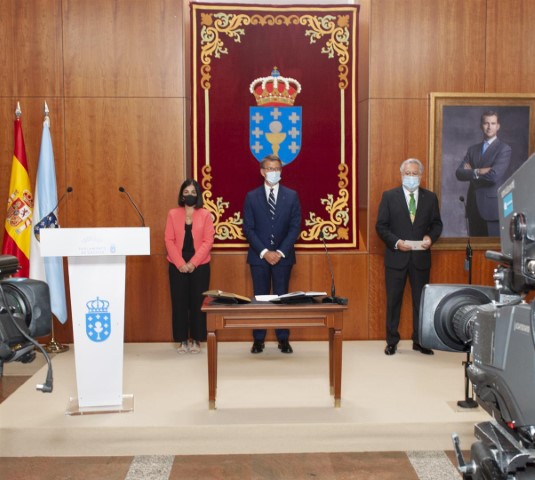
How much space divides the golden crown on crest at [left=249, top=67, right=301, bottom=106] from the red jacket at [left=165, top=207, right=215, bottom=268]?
1161 mm

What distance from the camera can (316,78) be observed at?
5738 mm

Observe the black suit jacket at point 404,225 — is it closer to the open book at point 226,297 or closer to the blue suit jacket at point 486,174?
the blue suit jacket at point 486,174

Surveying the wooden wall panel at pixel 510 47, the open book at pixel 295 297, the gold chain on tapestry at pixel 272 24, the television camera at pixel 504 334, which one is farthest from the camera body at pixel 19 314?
the wooden wall panel at pixel 510 47

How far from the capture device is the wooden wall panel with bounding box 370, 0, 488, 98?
564 centimetres

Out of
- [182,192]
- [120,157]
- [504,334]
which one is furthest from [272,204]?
[504,334]

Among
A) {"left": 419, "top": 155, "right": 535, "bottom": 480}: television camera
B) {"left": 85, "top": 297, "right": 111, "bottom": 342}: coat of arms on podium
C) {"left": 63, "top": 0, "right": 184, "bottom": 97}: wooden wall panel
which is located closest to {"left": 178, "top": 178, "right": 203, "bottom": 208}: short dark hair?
{"left": 63, "top": 0, "right": 184, "bottom": 97}: wooden wall panel

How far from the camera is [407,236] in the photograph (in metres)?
5.30

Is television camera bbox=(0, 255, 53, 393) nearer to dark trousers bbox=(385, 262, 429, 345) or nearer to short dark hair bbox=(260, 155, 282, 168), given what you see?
short dark hair bbox=(260, 155, 282, 168)

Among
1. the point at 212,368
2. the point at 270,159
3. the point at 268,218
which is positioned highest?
the point at 270,159

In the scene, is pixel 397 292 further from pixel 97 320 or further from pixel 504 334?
pixel 504 334

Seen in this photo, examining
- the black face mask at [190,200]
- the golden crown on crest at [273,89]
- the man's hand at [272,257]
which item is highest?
the golden crown on crest at [273,89]

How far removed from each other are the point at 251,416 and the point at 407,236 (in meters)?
2.18

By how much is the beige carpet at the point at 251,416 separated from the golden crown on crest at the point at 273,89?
7.52 feet

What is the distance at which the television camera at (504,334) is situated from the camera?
133 cm
